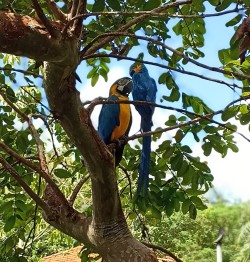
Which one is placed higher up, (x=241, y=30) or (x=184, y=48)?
(x=184, y=48)

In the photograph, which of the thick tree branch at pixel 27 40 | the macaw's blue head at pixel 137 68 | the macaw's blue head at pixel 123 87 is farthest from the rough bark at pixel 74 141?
the macaw's blue head at pixel 137 68

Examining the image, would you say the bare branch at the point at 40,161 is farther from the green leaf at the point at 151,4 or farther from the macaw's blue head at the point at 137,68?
the macaw's blue head at the point at 137,68

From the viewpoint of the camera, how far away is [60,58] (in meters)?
1.28

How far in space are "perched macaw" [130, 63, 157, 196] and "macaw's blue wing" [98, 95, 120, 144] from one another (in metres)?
0.12

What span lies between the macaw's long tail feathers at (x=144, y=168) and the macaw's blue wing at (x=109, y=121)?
0.24 metres

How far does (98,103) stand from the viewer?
163cm

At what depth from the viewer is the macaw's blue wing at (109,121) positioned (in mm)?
2439

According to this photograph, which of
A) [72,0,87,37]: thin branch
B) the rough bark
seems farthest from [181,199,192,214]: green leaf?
[72,0,87,37]: thin branch

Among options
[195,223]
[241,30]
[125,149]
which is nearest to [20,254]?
[125,149]

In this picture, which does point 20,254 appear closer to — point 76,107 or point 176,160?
point 176,160

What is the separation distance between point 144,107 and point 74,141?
0.98 m

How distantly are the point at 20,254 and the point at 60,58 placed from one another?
132 centimetres

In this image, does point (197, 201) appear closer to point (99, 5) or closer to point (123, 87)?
point (123, 87)

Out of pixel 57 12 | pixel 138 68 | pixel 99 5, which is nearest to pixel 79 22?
pixel 57 12
